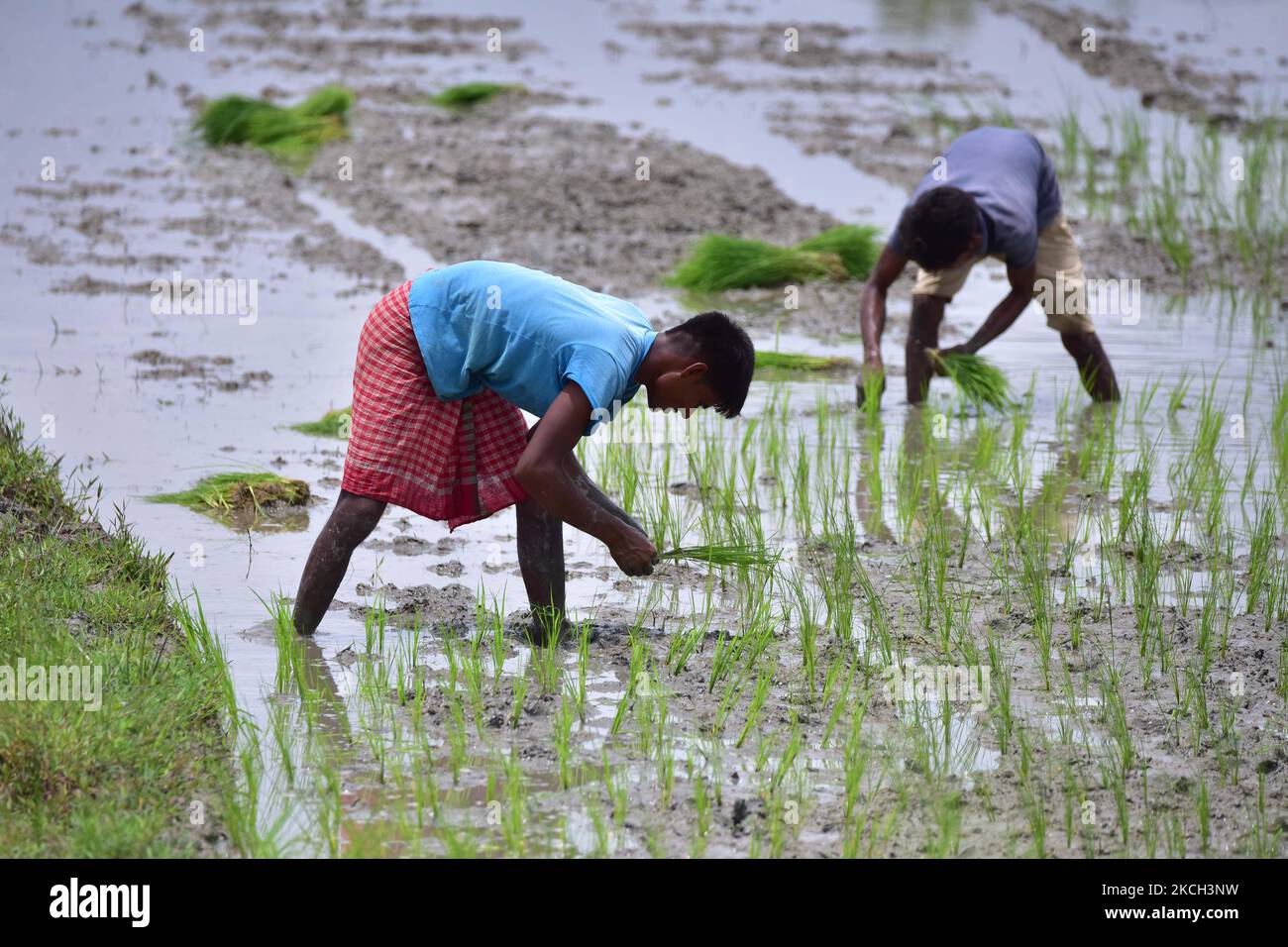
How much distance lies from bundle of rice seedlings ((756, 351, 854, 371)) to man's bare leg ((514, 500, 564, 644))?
2.68 metres

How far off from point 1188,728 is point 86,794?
2.21m

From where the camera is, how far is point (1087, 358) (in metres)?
6.33

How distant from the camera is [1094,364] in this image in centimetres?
633

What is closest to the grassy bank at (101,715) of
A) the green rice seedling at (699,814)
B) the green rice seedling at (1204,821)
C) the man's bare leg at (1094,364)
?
the green rice seedling at (699,814)

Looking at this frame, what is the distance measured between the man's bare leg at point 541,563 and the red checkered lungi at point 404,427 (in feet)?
0.23

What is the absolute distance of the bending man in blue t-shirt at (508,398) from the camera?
338 cm

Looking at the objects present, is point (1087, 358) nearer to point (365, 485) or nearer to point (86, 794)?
point (365, 485)

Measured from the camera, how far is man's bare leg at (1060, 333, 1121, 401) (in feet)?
20.7

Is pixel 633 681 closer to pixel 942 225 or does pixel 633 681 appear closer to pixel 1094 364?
pixel 942 225

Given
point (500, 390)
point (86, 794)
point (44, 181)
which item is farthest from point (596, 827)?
point (44, 181)

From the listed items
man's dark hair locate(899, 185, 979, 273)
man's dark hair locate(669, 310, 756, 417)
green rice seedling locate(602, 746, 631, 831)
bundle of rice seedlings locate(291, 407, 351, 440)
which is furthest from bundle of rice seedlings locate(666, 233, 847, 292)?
green rice seedling locate(602, 746, 631, 831)
